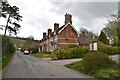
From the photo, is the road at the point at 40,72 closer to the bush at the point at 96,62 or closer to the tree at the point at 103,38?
the bush at the point at 96,62

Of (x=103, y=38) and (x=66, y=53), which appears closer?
(x=66, y=53)

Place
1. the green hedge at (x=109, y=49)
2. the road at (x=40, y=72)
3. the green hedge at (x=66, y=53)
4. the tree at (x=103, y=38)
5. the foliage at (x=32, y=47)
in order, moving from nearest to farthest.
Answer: the road at (x=40, y=72) → the green hedge at (x=66, y=53) → the green hedge at (x=109, y=49) → the tree at (x=103, y=38) → the foliage at (x=32, y=47)

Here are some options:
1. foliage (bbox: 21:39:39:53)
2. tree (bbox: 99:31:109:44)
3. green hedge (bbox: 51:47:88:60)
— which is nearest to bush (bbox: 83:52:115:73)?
green hedge (bbox: 51:47:88:60)

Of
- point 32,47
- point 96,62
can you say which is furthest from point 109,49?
point 32,47

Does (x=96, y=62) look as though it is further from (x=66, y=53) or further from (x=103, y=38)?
(x=103, y=38)

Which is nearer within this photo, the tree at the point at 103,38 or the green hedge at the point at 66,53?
the green hedge at the point at 66,53

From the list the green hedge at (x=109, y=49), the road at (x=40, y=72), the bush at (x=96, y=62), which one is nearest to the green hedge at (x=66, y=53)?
the green hedge at (x=109, y=49)

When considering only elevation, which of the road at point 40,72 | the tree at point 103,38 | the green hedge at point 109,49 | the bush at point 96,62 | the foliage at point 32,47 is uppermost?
the tree at point 103,38

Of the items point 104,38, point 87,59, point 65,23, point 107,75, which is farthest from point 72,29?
point 107,75

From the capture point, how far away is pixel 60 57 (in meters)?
48.2

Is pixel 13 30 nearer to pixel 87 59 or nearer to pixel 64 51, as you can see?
pixel 64 51

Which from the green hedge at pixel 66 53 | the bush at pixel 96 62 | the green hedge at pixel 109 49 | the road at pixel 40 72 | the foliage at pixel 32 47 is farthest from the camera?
the foliage at pixel 32 47

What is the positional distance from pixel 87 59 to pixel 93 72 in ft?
7.10

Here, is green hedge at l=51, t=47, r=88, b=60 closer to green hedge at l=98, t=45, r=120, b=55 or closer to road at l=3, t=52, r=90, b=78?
green hedge at l=98, t=45, r=120, b=55
